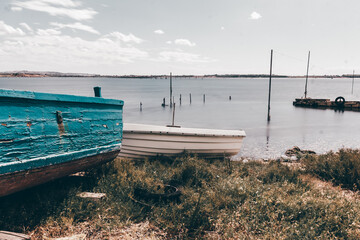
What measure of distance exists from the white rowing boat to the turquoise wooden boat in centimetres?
227

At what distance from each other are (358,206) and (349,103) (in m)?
47.1

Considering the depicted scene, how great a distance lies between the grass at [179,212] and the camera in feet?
13.8

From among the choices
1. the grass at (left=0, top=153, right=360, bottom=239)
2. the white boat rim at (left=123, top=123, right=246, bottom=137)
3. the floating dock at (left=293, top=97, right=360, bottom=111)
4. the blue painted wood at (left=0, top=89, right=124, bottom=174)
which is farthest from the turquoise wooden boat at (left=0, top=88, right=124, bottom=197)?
the floating dock at (left=293, top=97, right=360, bottom=111)

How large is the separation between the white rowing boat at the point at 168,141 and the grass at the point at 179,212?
217 centimetres

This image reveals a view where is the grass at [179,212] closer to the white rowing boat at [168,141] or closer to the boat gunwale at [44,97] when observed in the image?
the boat gunwale at [44,97]

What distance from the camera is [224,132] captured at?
9570 mm

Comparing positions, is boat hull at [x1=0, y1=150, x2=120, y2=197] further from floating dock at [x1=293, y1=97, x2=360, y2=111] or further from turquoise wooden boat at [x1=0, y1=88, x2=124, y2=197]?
floating dock at [x1=293, y1=97, x2=360, y2=111]

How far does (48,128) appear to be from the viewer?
14.2 ft

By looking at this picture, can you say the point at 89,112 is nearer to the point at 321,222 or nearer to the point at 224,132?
the point at 321,222

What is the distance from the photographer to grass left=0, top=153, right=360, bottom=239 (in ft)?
13.8

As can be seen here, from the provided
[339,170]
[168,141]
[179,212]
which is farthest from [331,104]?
[179,212]

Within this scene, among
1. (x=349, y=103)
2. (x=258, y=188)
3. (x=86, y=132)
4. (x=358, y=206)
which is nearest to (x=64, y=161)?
(x=86, y=132)

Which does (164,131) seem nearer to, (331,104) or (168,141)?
(168,141)

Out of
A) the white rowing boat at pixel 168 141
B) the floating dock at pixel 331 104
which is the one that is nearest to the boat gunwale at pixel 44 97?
the white rowing boat at pixel 168 141
